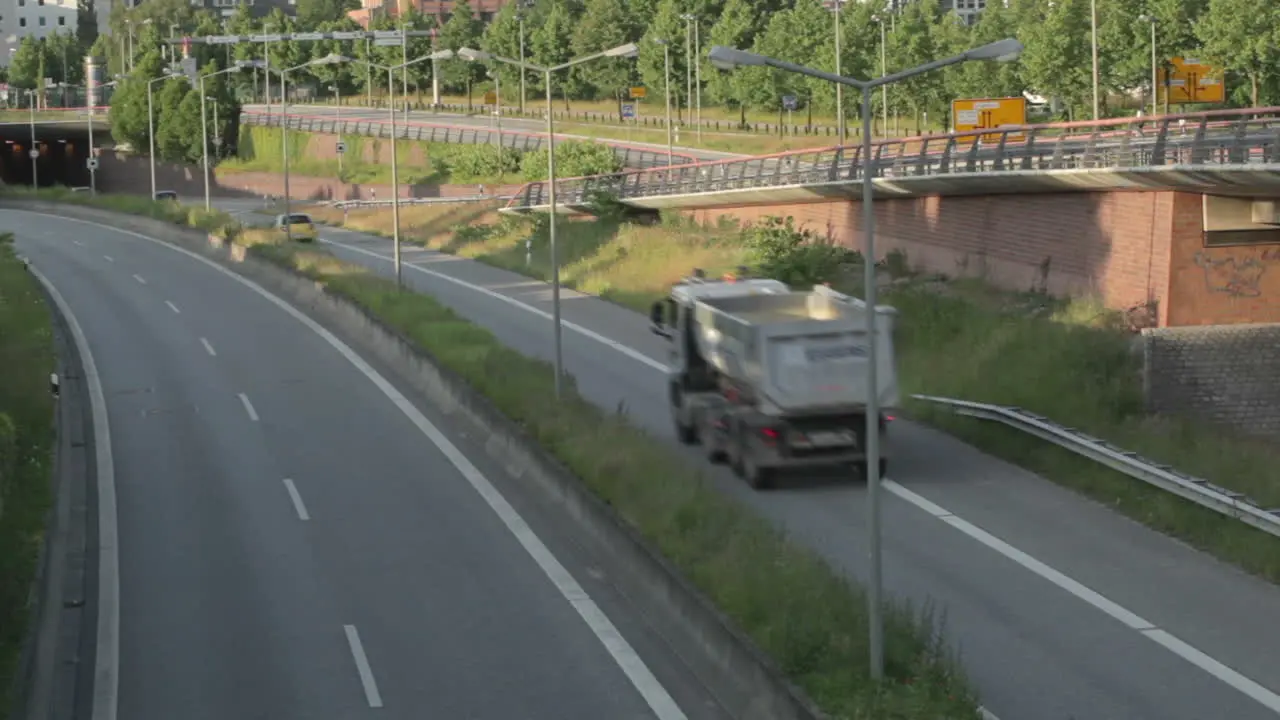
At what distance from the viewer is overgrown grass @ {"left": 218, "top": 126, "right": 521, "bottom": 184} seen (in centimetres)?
10725

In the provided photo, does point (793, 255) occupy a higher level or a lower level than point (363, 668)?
higher

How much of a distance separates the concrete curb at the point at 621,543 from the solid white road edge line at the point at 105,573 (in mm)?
6473

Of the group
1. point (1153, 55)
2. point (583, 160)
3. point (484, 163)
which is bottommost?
point (583, 160)

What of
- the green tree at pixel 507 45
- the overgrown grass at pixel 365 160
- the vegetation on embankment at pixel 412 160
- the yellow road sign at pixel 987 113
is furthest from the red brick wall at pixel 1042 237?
the green tree at pixel 507 45

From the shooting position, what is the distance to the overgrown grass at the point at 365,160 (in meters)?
107

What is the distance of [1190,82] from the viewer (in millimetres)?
87062

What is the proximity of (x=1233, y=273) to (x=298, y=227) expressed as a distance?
166 ft

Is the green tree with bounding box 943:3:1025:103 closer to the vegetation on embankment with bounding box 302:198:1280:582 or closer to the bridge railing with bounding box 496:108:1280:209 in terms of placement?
the bridge railing with bounding box 496:108:1280:209

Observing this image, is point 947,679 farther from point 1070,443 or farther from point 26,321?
point 26,321

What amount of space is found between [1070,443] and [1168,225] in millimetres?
9800

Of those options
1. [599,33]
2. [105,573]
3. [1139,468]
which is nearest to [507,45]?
[599,33]

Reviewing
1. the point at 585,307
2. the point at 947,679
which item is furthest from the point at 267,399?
the point at 947,679

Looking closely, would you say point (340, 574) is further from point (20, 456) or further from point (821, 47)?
point (821, 47)

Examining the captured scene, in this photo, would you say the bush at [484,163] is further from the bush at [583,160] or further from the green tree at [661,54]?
the bush at [583,160]
